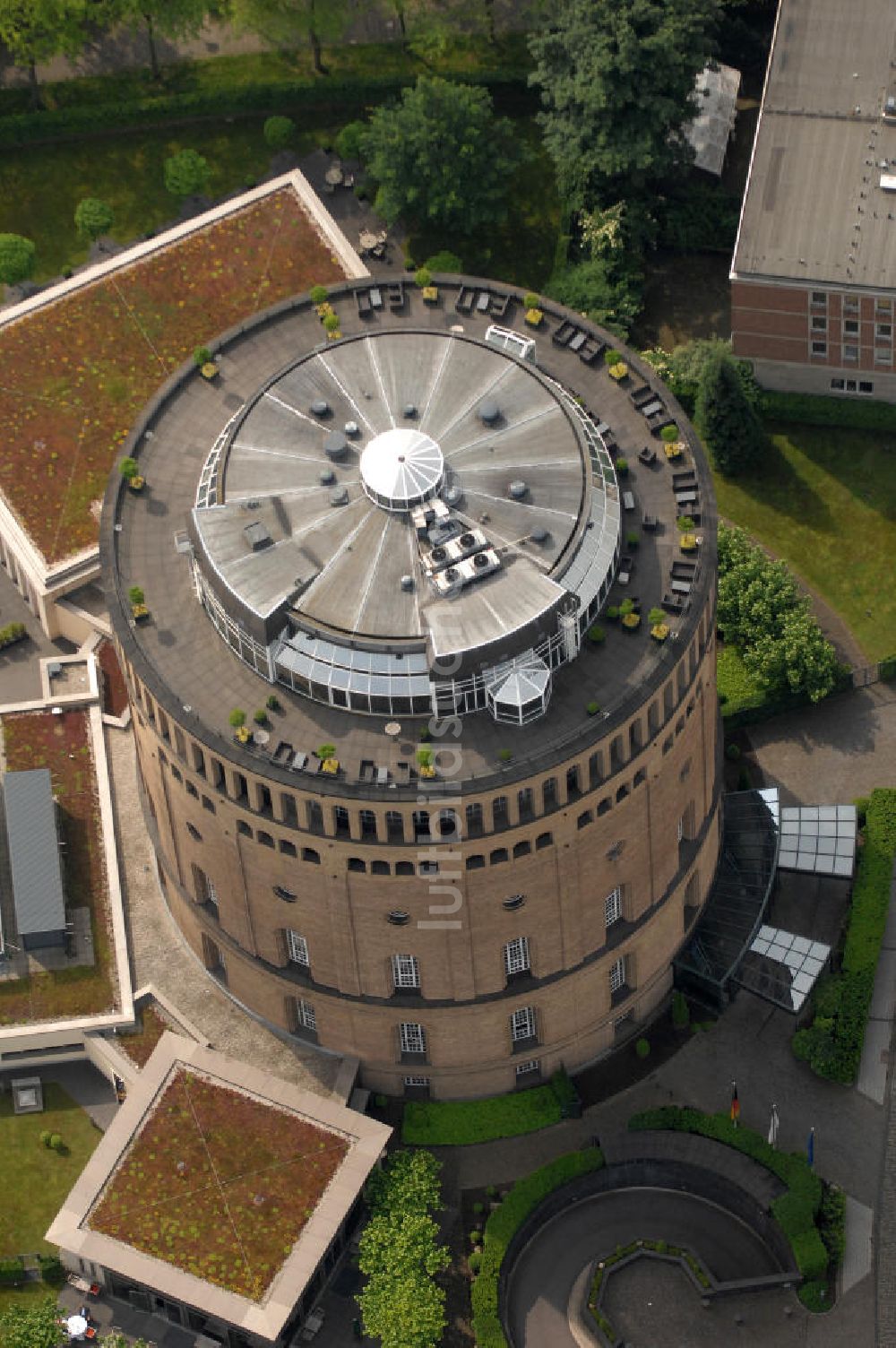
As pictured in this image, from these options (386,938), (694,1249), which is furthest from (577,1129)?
(386,938)

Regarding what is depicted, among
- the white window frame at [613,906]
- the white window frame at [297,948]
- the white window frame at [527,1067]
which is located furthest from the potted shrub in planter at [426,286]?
the white window frame at [527,1067]

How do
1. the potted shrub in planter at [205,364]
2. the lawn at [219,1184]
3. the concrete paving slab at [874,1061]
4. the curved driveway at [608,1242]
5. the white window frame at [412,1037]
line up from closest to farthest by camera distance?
the lawn at [219,1184] → the curved driveway at [608,1242] → the white window frame at [412,1037] → the potted shrub in planter at [205,364] → the concrete paving slab at [874,1061]

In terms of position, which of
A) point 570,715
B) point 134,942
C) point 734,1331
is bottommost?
point 734,1331

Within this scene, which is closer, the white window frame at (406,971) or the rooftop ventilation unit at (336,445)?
the rooftop ventilation unit at (336,445)

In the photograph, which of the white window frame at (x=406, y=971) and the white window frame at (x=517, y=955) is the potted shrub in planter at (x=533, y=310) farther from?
the white window frame at (x=406, y=971)

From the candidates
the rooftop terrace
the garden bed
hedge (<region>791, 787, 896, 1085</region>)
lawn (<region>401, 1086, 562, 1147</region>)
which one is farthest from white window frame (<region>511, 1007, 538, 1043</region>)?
the rooftop terrace

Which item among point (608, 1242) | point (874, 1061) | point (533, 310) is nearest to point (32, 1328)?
point (608, 1242)

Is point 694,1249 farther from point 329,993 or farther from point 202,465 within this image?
point 202,465

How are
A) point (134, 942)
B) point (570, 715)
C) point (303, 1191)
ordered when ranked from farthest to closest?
1. point (134, 942)
2. point (303, 1191)
3. point (570, 715)
